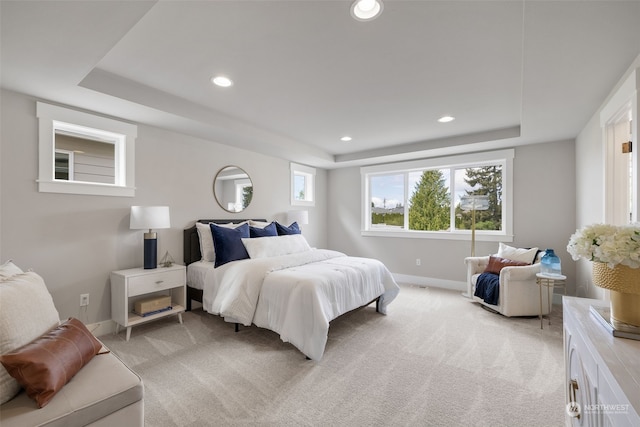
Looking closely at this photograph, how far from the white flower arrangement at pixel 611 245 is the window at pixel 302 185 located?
14.9 ft

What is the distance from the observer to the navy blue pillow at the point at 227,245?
3.45m

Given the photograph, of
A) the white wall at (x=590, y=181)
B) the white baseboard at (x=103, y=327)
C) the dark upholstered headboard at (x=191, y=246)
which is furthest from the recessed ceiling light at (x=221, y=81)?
the white wall at (x=590, y=181)

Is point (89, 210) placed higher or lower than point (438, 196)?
lower

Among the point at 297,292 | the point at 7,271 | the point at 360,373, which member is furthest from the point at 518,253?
the point at 7,271

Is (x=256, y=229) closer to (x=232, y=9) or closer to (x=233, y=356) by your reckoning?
(x=233, y=356)

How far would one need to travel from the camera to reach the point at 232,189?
174 inches

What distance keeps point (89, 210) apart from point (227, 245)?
142cm

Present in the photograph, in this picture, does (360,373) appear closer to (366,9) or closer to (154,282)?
(154,282)

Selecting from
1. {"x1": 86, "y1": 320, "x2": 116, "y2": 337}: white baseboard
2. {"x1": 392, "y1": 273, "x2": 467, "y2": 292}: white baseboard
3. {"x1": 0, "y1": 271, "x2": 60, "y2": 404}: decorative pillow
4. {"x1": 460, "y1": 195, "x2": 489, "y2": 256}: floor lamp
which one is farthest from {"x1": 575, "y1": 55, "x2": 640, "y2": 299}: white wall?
{"x1": 86, "y1": 320, "x2": 116, "y2": 337}: white baseboard

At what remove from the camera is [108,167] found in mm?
3172

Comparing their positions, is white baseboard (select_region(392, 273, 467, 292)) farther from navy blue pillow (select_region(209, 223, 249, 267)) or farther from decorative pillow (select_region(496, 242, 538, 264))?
navy blue pillow (select_region(209, 223, 249, 267))

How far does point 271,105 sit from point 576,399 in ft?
10.7

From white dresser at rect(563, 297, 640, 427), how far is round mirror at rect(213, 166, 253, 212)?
3956 mm

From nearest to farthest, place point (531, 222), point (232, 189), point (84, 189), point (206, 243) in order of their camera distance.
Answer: point (84, 189) → point (206, 243) → point (531, 222) → point (232, 189)
